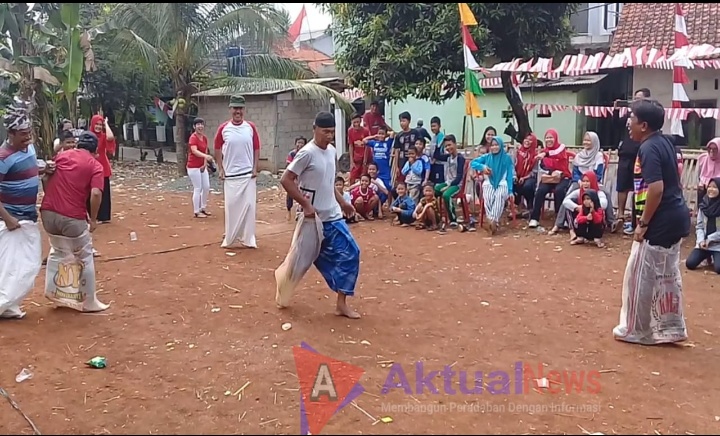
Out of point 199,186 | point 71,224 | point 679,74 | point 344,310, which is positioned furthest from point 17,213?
point 679,74

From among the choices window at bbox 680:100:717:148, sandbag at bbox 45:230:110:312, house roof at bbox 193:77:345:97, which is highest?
house roof at bbox 193:77:345:97

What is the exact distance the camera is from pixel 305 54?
2658cm

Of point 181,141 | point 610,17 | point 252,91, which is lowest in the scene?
point 181,141

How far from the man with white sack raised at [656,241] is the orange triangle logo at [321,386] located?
2.15 m

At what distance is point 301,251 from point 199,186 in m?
5.96

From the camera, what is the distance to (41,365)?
15.3 ft

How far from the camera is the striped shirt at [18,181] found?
536 cm

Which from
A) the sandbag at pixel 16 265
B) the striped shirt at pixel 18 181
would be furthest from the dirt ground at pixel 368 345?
the striped shirt at pixel 18 181

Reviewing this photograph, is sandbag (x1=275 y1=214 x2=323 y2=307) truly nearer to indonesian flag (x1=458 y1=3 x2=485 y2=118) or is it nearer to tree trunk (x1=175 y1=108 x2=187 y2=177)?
indonesian flag (x1=458 y1=3 x2=485 y2=118)

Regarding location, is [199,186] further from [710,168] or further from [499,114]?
[499,114]

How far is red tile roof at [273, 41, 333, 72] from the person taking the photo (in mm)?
18700

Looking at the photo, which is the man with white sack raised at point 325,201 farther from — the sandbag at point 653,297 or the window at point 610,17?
the window at point 610,17

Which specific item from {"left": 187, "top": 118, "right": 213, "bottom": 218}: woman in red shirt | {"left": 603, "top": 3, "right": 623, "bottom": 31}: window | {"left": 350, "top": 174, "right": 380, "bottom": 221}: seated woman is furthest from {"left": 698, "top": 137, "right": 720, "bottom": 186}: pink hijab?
{"left": 603, "top": 3, "right": 623, "bottom": 31}: window

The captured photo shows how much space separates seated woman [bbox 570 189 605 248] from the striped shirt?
6355 millimetres
